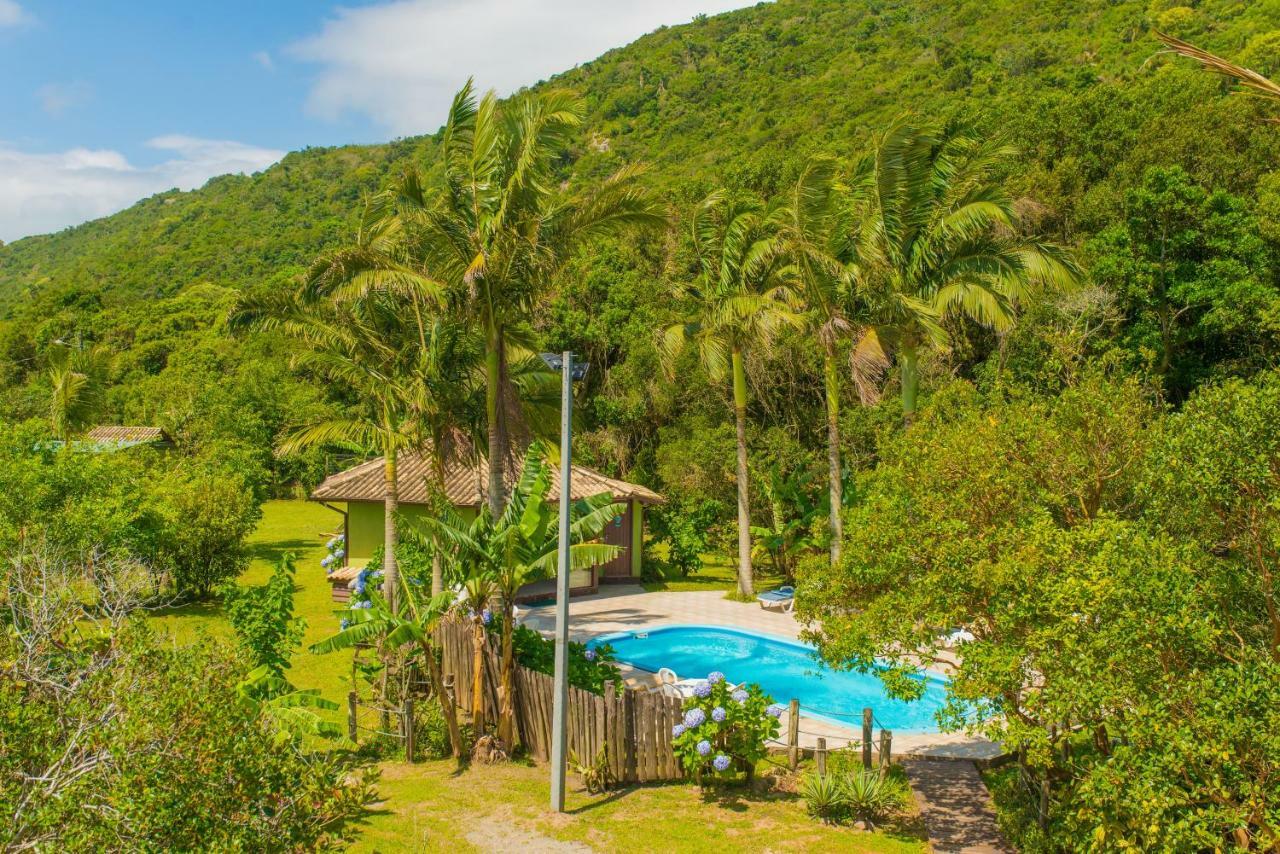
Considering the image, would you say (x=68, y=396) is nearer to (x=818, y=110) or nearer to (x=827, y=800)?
(x=827, y=800)

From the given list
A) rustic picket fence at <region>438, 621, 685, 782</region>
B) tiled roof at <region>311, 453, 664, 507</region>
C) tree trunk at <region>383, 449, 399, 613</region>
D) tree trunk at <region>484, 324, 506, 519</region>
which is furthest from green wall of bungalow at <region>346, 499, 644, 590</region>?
rustic picket fence at <region>438, 621, 685, 782</region>

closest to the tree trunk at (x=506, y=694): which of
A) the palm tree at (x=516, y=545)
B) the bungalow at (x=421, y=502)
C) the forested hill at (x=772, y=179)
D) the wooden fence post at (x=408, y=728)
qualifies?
the palm tree at (x=516, y=545)

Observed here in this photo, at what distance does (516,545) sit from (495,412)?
4.16 meters

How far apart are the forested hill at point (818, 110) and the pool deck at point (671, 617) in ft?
35.6

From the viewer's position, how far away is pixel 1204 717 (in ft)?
17.5

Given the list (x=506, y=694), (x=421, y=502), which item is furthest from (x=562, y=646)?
(x=421, y=502)

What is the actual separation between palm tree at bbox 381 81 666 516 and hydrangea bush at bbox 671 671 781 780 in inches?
210

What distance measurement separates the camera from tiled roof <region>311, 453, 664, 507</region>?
22484 millimetres

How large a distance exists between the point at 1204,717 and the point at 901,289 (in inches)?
522

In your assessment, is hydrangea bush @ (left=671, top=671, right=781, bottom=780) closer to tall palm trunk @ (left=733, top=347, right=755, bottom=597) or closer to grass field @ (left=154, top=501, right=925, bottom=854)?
grass field @ (left=154, top=501, right=925, bottom=854)

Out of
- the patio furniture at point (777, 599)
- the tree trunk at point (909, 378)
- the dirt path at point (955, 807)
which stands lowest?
the dirt path at point (955, 807)

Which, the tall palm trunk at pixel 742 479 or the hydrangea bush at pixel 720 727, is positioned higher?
the tall palm trunk at pixel 742 479

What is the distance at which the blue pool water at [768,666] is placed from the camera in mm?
16641

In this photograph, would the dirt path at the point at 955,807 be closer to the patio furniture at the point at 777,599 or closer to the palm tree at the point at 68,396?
the patio furniture at the point at 777,599
